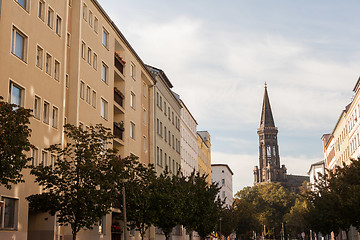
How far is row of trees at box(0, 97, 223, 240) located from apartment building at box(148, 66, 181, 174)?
31.1 ft

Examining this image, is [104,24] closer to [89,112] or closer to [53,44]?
[89,112]

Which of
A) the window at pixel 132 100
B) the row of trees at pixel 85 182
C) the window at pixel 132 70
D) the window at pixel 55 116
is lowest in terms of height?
the row of trees at pixel 85 182

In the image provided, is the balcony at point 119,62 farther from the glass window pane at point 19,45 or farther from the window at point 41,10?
the glass window pane at point 19,45

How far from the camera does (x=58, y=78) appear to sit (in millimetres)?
31125

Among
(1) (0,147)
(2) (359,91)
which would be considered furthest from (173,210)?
(2) (359,91)

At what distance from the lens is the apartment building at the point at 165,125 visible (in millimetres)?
57844

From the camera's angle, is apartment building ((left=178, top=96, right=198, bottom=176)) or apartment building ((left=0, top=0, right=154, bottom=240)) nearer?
apartment building ((left=0, top=0, right=154, bottom=240))

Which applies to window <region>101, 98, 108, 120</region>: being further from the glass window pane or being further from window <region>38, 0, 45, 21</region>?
the glass window pane

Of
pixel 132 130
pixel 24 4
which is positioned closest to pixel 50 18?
pixel 24 4

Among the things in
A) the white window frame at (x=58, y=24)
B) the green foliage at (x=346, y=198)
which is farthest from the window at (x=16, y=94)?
the green foliage at (x=346, y=198)

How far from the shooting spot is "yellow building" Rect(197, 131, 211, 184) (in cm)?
9662

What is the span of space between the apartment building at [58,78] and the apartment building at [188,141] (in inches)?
1147

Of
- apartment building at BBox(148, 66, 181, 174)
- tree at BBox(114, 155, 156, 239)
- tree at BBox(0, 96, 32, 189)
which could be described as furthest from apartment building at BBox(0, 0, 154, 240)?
apartment building at BBox(148, 66, 181, 174)

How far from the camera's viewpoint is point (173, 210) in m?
38.0
